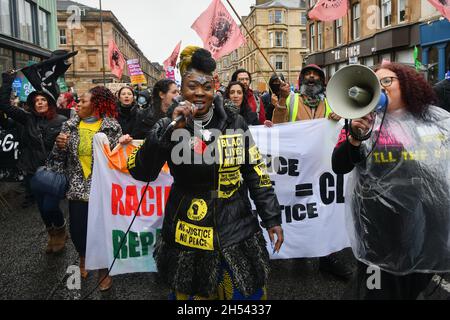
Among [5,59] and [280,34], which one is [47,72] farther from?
[280,34]

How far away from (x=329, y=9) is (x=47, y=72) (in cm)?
557

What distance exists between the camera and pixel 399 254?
2.24 metres

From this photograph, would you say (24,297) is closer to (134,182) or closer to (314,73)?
(134,182)

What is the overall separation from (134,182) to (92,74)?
52767mm

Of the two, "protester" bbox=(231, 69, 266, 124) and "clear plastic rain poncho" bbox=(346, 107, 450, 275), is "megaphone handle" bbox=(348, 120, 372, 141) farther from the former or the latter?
"protester" bbox=(231, 69, 266, 124)

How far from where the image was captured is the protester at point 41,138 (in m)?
4.52

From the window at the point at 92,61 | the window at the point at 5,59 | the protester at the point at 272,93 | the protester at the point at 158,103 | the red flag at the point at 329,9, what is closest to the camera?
the protester at the point at 158,103

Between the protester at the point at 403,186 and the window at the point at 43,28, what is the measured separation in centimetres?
2173

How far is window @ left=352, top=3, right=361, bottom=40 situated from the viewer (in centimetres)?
2381

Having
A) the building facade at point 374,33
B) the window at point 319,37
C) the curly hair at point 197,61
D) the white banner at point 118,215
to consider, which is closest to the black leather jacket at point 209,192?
the curly hair at point 197,61

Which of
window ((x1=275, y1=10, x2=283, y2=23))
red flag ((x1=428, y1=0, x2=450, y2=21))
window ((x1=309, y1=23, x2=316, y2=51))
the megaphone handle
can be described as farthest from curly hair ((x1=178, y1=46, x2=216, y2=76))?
window ((x1=275, y1=10, x2=283, y2=23))

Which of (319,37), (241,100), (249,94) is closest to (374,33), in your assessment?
(319,37)

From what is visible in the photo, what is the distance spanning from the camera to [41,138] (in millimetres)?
5699

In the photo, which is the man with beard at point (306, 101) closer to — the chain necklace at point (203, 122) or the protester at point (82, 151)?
the protester at point (82, 151)
